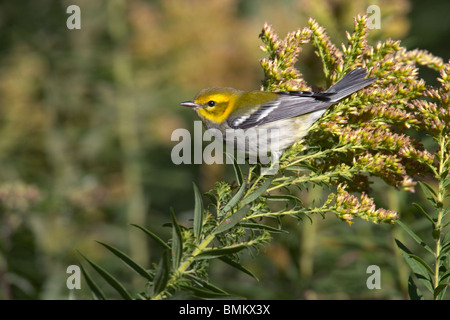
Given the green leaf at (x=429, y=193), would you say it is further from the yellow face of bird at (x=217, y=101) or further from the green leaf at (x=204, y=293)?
the yellow face of bird at (x=217, y=101)

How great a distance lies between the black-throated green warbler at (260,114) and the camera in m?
2.66

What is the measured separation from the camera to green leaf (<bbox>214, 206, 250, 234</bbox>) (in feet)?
5.50

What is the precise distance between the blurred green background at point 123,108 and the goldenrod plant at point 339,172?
150 centimetres

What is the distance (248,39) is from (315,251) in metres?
2.35

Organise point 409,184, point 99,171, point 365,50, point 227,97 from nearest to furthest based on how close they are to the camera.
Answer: point 409,184 < point 365,50 < point 227,97 < point 99,171

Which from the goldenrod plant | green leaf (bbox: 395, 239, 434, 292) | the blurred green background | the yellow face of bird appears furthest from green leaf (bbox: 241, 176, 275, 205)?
the blurred green background

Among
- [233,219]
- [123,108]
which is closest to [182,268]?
[233,219]

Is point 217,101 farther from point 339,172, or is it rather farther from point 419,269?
point 419,269

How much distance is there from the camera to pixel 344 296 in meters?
3.48

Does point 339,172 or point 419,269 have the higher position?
point 339,172

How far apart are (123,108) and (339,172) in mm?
3329

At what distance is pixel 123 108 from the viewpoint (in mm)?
4926

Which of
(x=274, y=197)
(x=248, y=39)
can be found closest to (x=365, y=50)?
(x=274, y=197)

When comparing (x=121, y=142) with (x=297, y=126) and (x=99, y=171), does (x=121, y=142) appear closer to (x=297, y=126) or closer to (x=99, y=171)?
(x=99, y=171)
